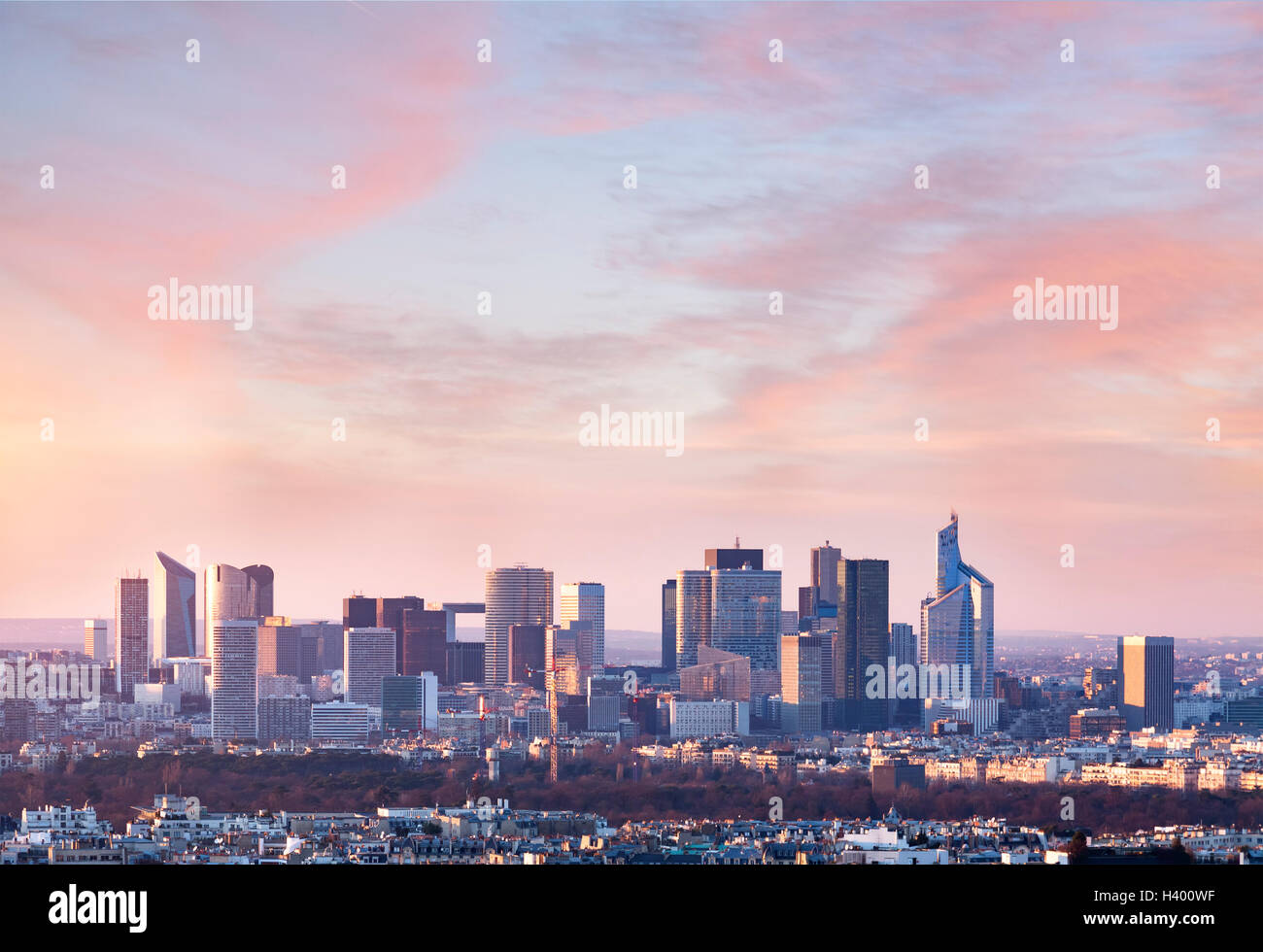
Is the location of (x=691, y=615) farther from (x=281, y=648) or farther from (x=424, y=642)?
(x=281, y=648)

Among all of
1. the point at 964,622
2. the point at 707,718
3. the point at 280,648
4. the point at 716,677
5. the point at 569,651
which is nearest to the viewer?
the point at 707,718

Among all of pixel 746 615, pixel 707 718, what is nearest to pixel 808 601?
pixel 746 615

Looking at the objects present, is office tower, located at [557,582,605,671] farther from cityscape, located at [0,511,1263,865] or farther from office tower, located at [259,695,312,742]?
office tower, located at [259,695,312,742]

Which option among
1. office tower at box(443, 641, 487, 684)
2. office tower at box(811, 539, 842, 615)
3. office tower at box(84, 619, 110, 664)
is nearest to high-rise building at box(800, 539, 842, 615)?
office tower at box(811, 539, 842, 615)

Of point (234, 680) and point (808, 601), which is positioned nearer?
point (234, 680)
